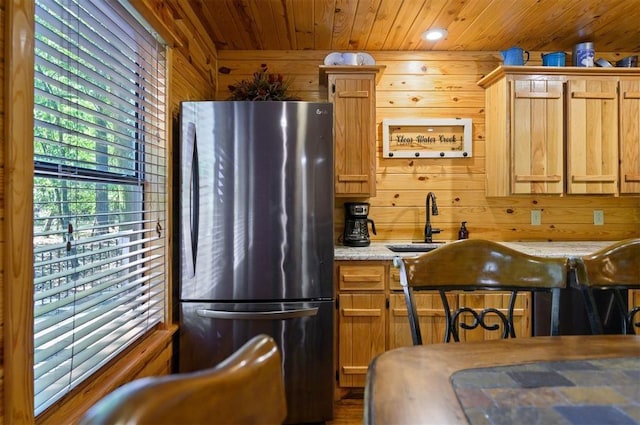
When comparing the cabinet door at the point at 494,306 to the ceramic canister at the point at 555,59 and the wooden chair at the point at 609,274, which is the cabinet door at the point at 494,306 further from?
the ceramic canister at the point at 555,59

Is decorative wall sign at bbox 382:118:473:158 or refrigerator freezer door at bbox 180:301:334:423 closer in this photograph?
refrigerator freezer door at bbox 180:301:334:423

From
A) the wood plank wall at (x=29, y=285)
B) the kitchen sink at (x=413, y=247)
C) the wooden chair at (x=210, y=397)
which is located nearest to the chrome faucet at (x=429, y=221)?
the kitchen sink at (x=413, y=247)

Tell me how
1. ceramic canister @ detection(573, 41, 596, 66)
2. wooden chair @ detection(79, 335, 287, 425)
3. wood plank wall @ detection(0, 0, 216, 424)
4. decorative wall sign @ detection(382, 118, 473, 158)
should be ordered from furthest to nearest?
1. decorative wall sign @ detection(382, 118, 473, 158)
2. ceramic canister @ detection(573, 41, 596, 66)
3. wood plank wall @ detection(0, 0, 216, 424)
4. wooden chair @ detection(79, 335, 287, 425)

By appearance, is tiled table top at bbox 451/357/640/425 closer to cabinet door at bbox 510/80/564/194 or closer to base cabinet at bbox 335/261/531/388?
base cabinet at bbox 335/261/531/388

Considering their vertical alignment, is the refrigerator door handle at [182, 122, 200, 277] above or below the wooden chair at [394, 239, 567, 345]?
above

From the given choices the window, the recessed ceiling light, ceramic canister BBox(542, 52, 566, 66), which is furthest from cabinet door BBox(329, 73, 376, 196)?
ceramic canister BBox(542, 52, 566, 66)

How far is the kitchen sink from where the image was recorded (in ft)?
8.39

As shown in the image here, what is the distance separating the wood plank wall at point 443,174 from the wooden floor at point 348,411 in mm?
1102

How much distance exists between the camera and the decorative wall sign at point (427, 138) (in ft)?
9.37

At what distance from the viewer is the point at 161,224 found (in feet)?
6.15

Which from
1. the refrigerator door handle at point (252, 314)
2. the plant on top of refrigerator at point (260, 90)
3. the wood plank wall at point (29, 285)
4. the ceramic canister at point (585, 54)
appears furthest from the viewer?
the ceramic canister at point (585, 54)

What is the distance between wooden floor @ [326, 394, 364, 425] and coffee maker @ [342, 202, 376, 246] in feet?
3.11

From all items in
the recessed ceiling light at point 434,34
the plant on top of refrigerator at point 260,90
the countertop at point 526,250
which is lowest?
the countertop at point 526,250

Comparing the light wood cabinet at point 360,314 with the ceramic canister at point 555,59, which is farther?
the ceramic canister at point 555,59
